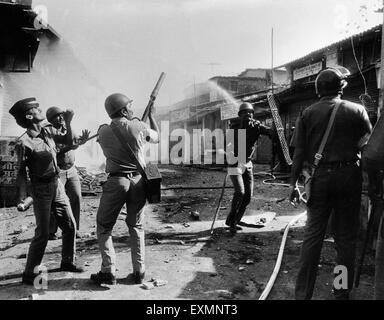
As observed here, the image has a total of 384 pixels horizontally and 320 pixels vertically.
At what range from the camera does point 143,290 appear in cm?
396

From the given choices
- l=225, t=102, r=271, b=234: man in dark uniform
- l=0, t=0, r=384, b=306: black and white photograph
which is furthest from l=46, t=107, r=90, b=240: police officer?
l=225, t=102, r=271, b=234: man in dark uniform

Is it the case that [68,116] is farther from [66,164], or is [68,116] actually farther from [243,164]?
[243,164]

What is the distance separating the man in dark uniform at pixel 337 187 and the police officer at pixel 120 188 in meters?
1.95

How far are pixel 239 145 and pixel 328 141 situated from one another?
2841mm

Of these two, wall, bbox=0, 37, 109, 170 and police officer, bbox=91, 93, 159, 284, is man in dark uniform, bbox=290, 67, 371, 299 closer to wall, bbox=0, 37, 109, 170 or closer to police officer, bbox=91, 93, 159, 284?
police officer, bbox=91, 93, 159, 284

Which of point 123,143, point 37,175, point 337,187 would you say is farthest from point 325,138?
point 37,175

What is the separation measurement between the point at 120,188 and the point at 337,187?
239cm

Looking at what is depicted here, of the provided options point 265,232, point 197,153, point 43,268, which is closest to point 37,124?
point 43,268

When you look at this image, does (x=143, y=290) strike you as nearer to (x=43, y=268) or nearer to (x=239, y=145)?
(x=43, y=268)

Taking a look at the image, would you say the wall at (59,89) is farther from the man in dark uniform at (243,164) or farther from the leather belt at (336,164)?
the leather belt at (336,164)

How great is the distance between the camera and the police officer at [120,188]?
13.4 feet

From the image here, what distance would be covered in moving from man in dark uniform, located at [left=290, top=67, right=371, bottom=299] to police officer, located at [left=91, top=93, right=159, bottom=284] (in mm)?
1946

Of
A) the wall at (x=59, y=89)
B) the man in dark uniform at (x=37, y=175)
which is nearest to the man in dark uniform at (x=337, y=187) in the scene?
the man in dark uniform at (x=37, y=175)

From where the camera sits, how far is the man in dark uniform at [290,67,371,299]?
10.9ft
